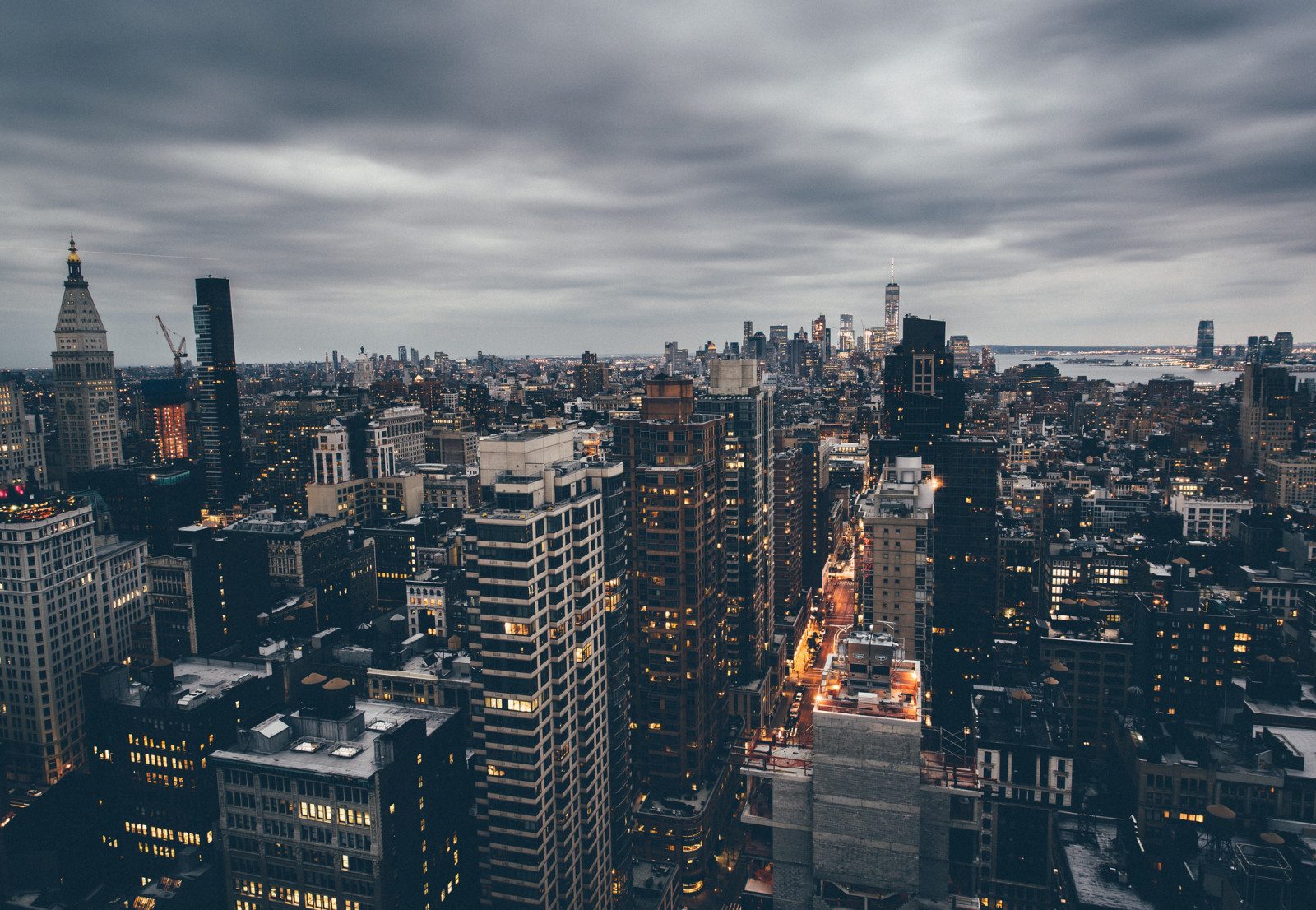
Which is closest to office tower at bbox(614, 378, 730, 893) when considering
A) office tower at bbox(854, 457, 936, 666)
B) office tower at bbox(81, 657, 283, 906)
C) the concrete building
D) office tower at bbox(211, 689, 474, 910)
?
office tower at bbox(854, 457, 936, 666)

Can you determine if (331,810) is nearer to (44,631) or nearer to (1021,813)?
(44,631)

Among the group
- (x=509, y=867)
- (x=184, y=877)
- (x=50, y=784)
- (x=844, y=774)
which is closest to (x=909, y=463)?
(x=844, y=774)

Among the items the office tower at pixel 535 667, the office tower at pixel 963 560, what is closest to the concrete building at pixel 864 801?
the office tower at pixel 535 667

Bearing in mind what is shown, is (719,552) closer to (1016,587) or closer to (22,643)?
(1016,587)

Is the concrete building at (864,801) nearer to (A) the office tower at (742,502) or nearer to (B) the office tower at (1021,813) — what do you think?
(B) the office tower at (1021,813)

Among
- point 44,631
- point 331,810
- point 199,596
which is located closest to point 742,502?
point 331,810

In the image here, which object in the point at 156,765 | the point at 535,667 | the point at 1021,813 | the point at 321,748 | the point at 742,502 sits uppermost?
the point at 742,502
